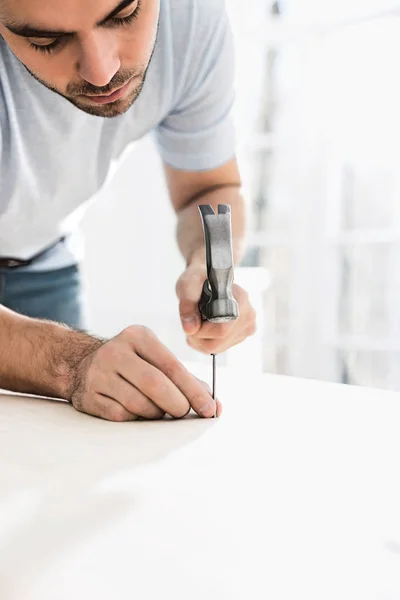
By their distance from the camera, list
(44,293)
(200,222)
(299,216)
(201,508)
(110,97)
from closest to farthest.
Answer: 1. (201,508)
2. (110,97)
3. (200,222)
4. (44,293)
5. (299,216)

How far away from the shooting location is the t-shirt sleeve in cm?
Result: 124

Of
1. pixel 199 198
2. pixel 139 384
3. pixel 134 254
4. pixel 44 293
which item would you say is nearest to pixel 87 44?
pixel 139 384

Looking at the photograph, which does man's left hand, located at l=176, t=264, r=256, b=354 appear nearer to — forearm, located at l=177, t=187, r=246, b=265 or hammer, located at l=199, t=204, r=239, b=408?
hammer, located at l=199, t=204, r=239, b=408

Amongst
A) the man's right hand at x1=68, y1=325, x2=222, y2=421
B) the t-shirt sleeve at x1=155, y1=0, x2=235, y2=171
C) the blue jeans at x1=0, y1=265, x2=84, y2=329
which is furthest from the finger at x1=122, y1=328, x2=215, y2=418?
the blue jeans at x1=0, y1=265, x2=84, y2=329

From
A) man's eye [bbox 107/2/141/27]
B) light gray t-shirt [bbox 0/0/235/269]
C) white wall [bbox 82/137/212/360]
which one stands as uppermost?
man's eye [bbox 107/2/141/27]

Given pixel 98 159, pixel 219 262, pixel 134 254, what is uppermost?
pixel 98 159

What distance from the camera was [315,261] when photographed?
309 cm

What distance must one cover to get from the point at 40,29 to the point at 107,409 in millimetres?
483

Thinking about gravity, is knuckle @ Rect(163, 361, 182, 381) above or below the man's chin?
below

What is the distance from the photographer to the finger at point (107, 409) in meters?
0.77

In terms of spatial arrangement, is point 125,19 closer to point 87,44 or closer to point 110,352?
point 87,44

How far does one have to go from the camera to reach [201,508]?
47 centimetres

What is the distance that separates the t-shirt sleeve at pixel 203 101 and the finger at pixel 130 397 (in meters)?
0.69

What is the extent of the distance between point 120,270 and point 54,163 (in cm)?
191
